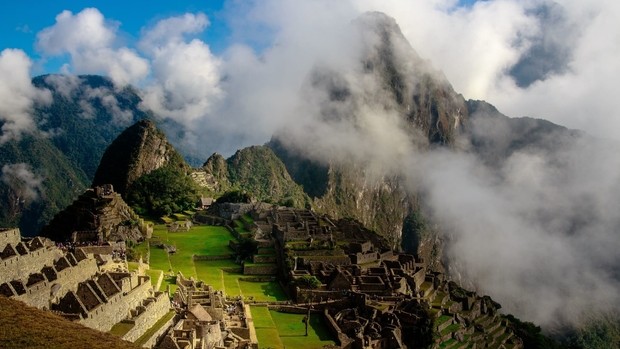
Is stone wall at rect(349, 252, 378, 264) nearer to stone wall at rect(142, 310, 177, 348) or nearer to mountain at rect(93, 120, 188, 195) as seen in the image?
stone wall at rect(142, 310, 177, 348)

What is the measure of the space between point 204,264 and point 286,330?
47.5 ft

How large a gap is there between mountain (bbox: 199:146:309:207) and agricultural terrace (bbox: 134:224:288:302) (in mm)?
36168

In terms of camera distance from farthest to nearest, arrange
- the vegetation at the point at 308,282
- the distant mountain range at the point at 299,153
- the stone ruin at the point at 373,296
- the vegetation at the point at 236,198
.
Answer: the distant mountain range at the point at 299,153 → the vegetation at the point at 236,198 → the vegetation at the point at 308,282 → the stone ruin at the point at 373,296

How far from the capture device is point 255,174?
4466 inches

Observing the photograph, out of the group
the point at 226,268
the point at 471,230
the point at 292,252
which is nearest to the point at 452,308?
the point at 292,252

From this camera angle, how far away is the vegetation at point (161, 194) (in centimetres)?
6644

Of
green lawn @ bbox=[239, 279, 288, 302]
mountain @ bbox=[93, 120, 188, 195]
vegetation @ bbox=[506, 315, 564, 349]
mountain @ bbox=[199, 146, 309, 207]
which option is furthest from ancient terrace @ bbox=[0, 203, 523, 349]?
mountain @ bbox=[199, 146, 309, 207]

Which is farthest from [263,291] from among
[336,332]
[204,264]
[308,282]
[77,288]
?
[77,288]

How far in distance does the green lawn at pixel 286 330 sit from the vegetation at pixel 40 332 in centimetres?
1219

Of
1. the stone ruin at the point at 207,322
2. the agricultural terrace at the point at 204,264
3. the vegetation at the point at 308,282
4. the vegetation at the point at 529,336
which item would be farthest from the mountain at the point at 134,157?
the vegetation at the point at 529,336

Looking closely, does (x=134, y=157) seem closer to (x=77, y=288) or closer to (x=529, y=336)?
(x=529, y=336)

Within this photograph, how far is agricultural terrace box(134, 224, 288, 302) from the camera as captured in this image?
136ft

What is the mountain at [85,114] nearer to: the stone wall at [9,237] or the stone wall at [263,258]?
the stone wall at [263,258]

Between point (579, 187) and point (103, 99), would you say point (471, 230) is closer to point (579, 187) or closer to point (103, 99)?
point (579, 187)
